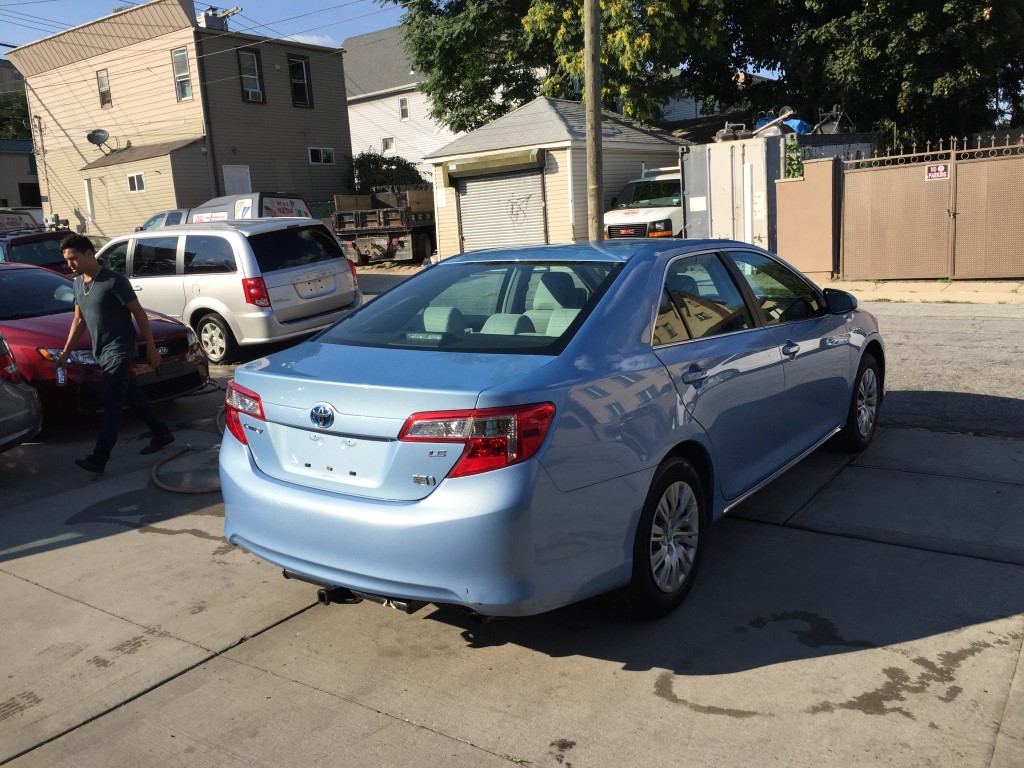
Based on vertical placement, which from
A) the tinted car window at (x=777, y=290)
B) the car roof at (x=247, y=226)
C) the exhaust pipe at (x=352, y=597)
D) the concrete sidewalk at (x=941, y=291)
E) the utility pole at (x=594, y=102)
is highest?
the utility pole at (x=594, y=102)

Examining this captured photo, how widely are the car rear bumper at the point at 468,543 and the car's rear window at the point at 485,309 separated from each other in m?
0.70

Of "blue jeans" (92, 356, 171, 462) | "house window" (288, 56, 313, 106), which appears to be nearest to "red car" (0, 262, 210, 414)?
"blue jeans" (92, 356, 171, 462)

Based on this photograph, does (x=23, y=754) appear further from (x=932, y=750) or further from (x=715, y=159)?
(x=715, y=159)

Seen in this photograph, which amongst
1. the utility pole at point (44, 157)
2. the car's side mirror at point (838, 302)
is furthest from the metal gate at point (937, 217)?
the utility pole at point (44, 157)

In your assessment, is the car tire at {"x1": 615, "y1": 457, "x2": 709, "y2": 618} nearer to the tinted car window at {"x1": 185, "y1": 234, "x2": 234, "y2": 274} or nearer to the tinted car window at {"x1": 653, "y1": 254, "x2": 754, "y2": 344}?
the tinted car window at {"x1": 653, "y1": 254, "x2": 754, "y2": 344}

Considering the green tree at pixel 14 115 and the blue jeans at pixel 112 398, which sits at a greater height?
the green tree at pixel 14 115

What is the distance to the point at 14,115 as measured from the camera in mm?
49438

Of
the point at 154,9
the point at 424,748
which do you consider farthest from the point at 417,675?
the point at 154,9

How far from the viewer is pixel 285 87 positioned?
3119 cm

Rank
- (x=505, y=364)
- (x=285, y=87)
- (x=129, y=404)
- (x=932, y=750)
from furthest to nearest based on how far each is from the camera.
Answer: (x=285, y=87), (x=129, y=404), (x=505, y=364), (x=932, y=750)

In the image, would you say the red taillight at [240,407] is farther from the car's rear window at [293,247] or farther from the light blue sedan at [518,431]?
the car's rear window at [293,247]

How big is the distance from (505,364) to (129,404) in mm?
4804

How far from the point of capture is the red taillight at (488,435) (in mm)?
3273

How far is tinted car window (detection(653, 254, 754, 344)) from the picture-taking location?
426cm
